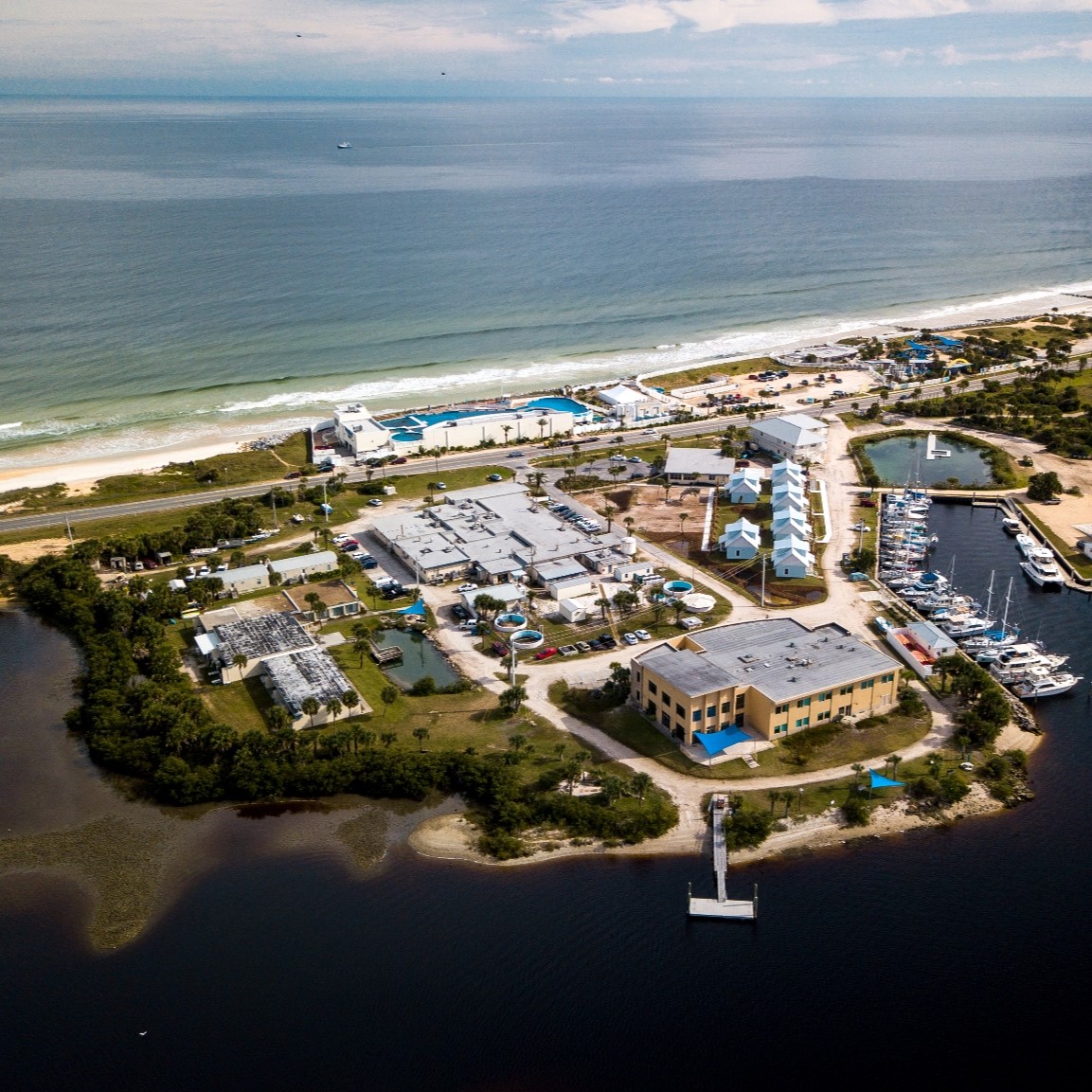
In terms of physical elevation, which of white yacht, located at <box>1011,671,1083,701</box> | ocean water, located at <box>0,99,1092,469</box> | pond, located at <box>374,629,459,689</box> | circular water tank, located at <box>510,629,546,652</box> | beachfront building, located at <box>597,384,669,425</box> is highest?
ocean water, located at <box>0,99,1092,469</box>

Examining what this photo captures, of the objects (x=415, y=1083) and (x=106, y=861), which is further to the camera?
(x=106, y=861)

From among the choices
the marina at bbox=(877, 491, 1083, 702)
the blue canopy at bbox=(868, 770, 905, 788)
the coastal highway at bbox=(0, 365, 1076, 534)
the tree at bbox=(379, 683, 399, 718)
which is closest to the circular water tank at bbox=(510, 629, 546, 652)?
the tree at bbox=(379, 683, 399, 718)

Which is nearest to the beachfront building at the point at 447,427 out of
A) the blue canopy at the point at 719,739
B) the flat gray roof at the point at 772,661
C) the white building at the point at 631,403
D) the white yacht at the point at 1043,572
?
the white building at the point at 631,403

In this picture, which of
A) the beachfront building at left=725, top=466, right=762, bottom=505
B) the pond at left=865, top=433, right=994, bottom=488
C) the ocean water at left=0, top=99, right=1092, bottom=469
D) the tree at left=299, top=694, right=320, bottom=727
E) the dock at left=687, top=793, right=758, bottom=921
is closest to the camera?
the dock at left=687, top=793, right=758, bottom=921

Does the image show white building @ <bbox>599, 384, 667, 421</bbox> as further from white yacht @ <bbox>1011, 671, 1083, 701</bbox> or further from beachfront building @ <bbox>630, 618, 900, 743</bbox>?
white yacht @ <bbox>1011, 671, 1083, 701</bbox>

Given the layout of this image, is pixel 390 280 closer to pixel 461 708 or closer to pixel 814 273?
pixel 814 273

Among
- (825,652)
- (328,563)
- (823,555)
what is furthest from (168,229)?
(825,652)

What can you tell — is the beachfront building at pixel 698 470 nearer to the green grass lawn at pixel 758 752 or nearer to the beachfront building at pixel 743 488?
the beachfront building at pixel 743 488
